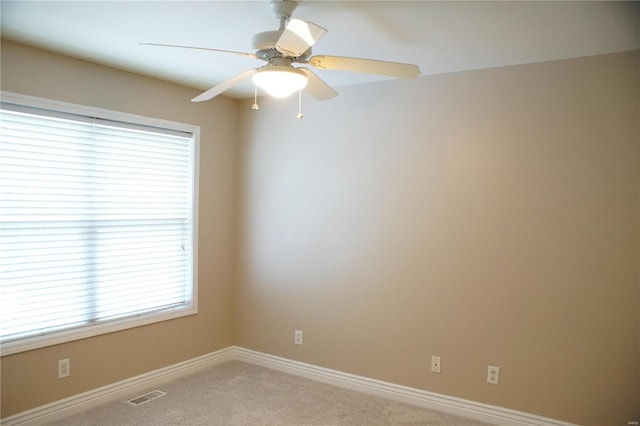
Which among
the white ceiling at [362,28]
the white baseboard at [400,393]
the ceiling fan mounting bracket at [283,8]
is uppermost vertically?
the white ceiling at [362,28]

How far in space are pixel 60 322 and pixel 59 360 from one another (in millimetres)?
251

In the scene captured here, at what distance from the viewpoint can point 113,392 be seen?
329 centimetres

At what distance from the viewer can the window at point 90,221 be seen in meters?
2.81

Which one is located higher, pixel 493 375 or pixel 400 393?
pixel 493 375

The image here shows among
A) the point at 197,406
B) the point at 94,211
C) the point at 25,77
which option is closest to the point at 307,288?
the point at 197,406

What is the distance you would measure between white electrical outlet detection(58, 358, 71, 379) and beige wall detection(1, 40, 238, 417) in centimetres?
3

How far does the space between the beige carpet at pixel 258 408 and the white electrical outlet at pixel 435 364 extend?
29 cm

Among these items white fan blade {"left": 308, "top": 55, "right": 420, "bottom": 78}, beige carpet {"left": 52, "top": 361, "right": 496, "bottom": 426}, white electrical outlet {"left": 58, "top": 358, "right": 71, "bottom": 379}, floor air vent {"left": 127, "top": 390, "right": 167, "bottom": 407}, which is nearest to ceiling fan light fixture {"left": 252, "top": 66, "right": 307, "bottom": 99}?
white fan blade {"left": 308, "top": 55, "right": 420, "bottom": 78}

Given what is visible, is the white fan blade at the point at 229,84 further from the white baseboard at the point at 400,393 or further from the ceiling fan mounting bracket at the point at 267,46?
the white baseboard at the point at 400,393

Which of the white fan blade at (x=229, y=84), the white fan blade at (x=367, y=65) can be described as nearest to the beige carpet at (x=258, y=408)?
the white fan blade at (x=229, y=84)

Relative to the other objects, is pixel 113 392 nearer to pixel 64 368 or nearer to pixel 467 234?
pixel 64 368

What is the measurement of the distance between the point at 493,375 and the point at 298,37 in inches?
100

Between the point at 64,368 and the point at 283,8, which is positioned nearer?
the point at 283,8

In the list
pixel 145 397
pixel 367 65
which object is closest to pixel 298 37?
pixel 367 65
